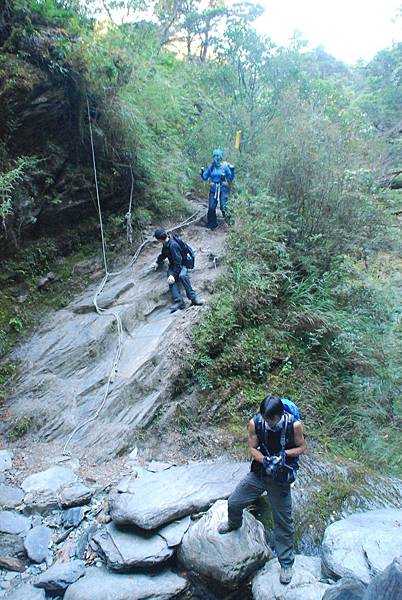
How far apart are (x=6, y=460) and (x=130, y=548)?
2.34 m

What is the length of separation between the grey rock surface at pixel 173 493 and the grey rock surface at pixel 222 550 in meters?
0.28

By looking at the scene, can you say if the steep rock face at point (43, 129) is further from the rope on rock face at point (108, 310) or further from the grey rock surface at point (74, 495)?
the grey rock surface at point (74, 495)

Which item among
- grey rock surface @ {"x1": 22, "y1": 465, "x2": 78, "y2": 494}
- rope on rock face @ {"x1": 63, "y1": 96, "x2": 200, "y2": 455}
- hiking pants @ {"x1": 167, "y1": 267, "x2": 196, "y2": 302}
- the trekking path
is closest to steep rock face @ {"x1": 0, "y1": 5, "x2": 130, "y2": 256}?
rope on rock face @ {"x1": 63, "y1": 96, "x2": 200, "y2": 455}

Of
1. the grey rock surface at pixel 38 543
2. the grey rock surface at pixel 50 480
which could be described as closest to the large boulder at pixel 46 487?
the grey rock surface at pixel 50 480

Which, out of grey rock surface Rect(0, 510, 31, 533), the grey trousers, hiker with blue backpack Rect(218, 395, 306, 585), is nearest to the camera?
hiker with blue backpack Rect(218, 395, 306, 585)

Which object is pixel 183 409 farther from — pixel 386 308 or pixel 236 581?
pixel 386 308

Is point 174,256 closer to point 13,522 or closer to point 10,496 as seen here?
point 10,496

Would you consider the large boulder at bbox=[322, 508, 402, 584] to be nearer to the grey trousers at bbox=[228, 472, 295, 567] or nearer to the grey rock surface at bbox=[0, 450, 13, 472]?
the grey trousers at bbox=[228, 472, 295, 567]

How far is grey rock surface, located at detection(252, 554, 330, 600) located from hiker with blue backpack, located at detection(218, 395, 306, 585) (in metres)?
0.09

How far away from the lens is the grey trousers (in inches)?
161

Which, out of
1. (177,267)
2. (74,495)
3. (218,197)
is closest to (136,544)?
(74,495)

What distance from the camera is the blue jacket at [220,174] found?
385 inches

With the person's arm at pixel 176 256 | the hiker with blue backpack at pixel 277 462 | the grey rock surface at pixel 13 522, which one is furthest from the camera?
the person's arm at pixel 176 256

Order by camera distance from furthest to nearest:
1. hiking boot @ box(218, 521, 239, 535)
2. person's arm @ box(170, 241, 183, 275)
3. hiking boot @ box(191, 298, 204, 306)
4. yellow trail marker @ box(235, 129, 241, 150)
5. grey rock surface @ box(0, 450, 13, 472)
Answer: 1. yellow trail marker @ box(235, 129, 241, 150)
2. person's arm @ box(170, 241, 183, 275)
3. hiking boot @ box(191, 298, 204, 306)
4. grey rock surface @ box(0, 450, 13, 472)
5. hiking boot @ box(218, 521, 239, 535)
